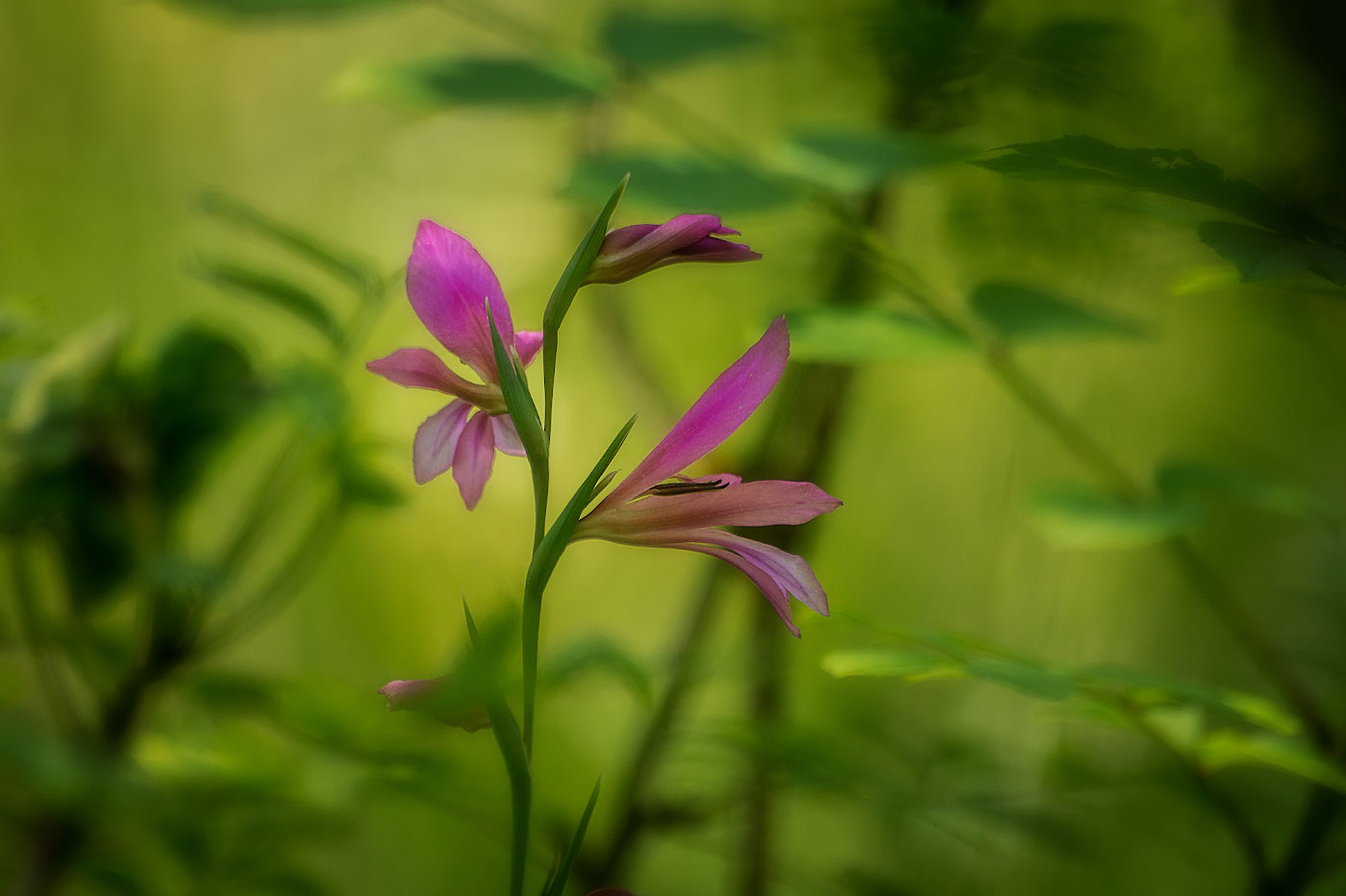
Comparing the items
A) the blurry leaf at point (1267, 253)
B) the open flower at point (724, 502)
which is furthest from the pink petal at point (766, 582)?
the blurry leaf at point (1267, 253)

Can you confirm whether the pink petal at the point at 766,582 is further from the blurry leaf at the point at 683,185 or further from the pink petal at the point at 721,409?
the blurry leaf at the point at 683,185

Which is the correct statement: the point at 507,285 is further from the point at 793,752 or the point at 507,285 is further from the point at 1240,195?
the point at 1240,195

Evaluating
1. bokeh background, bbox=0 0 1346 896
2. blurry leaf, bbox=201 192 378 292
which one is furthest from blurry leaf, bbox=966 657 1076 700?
blurry leaf, bbox=201 192 378 292

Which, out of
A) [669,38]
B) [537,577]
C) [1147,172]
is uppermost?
[669,38]

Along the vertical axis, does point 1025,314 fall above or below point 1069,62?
below

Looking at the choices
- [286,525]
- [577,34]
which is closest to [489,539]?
[286,525]

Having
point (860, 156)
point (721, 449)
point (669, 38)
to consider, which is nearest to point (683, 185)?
point (860, 156)

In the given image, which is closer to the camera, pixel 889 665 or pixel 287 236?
pixel 889 665

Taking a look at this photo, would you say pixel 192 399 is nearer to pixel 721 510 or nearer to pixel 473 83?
pixel 473 83
